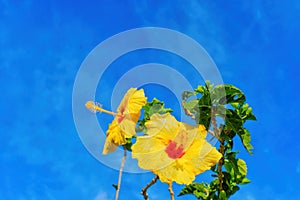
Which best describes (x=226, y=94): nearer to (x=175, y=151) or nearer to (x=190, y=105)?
(x=190, y=105)

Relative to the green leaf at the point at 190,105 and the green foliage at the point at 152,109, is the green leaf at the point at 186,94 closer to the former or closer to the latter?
the green leaf at the point at 190,105

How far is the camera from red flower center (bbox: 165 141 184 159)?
53.6 inches

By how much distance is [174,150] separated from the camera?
138 centimetres

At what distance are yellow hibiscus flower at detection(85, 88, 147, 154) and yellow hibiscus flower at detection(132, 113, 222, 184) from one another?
115 millimetres

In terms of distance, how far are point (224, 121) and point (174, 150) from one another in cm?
21

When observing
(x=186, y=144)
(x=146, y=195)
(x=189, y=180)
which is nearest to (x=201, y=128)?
(x=186, y=144)

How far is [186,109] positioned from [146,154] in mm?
216

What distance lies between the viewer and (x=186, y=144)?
137 centimetres

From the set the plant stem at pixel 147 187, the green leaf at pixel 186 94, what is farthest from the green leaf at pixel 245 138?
the plant stem at pixel 147 187

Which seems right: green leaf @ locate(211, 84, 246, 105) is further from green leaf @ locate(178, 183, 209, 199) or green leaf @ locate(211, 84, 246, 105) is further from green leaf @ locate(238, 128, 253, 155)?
green leaf @ locate(178, 183, 209, 199)

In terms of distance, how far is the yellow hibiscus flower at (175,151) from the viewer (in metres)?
1.32

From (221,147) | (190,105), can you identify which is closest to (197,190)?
(221,147)

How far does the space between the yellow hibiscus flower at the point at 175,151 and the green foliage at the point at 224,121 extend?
68 millimetres

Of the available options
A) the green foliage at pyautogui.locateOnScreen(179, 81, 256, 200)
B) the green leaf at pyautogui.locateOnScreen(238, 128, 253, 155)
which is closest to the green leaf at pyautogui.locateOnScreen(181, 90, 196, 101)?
the green foliage at pyautogui.locateOnScreen(179, 81, 256, 200)
